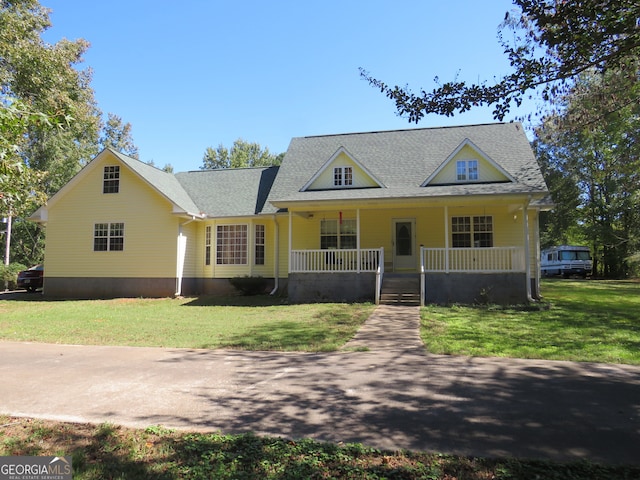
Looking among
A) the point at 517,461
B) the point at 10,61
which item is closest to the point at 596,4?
the point at 517,461

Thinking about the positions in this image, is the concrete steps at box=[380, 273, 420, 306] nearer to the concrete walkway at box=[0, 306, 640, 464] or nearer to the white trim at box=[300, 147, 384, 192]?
the white trim at box=[300, 147, 384, 192]

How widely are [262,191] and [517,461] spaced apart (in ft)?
59.6

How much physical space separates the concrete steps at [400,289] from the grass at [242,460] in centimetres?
1106

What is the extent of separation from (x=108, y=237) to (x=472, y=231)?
15758mm

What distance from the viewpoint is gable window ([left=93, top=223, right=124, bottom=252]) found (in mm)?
19314

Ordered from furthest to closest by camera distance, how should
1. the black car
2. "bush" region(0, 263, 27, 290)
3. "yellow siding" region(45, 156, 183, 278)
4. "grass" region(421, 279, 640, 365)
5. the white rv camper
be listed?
the white rv camper → "bush" region(0, 263, 27, 290) → the black car → "yellow siding" region(45, 156, 183, 278) → "grass" region(421, 279, 640, 365)

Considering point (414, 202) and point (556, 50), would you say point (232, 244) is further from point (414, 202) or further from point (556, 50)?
point (556, 50)

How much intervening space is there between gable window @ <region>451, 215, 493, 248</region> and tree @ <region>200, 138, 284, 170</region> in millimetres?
37151

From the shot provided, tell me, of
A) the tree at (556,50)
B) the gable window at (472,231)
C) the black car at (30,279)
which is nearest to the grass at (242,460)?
the tree at (556,50)

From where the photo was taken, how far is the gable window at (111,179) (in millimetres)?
19453

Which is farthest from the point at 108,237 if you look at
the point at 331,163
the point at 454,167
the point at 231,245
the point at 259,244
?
the point at 454,167

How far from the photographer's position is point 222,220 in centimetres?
1947

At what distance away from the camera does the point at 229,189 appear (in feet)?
69.8

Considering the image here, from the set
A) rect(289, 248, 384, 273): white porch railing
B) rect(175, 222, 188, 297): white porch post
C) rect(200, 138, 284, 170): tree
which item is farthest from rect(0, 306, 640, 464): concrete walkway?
rect(200, 138, 284, 170): tree
